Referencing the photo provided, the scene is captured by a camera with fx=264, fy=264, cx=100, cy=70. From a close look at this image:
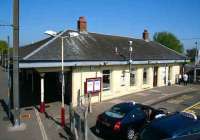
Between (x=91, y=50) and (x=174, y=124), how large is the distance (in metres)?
13.4

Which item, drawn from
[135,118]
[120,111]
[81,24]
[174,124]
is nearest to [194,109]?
[135,118]

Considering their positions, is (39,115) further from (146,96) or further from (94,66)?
(146,96)

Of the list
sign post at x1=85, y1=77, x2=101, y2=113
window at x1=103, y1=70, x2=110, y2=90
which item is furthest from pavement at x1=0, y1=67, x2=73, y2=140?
window at x1=103, y1=70, x2=110, y2=90

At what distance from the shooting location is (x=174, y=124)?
9414 mm

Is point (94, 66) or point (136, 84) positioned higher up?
point (94, 66)

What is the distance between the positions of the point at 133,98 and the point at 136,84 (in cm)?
312

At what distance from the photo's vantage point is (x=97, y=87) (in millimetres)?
19172

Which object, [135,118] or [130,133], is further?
[135,118]

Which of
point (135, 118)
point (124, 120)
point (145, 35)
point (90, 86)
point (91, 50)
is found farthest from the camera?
point (145, 35)

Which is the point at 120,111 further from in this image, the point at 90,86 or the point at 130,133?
the point at 90,86

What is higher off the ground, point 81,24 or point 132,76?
point 81,24

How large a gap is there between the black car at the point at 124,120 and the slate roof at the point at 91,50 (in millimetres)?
6551

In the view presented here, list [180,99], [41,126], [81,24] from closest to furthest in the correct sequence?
1. [41,126]
2. [180,99]
3. [81,24]

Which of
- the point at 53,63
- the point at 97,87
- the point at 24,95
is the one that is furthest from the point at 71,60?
the point at 24,95
